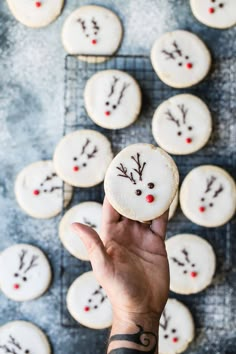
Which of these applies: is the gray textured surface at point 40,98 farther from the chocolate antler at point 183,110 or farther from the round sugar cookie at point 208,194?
the round sugar cookie at point 208,194

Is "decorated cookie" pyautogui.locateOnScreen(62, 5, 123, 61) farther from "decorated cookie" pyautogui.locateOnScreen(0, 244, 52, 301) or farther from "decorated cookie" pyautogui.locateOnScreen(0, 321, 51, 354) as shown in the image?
"decorated cookie" pyautogui.locateOnScreen(0, 321, 51, 354)

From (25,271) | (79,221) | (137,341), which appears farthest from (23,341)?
(137,341)

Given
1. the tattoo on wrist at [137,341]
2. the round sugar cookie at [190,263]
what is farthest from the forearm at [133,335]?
the round sugar cookie at [190,263]

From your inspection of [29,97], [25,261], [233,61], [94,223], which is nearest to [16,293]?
[25,261]

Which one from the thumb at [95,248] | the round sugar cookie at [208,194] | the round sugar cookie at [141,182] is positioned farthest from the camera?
the round sugar cookie at [208,194]

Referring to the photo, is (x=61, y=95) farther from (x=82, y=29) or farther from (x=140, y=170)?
(x=140, y=170)
